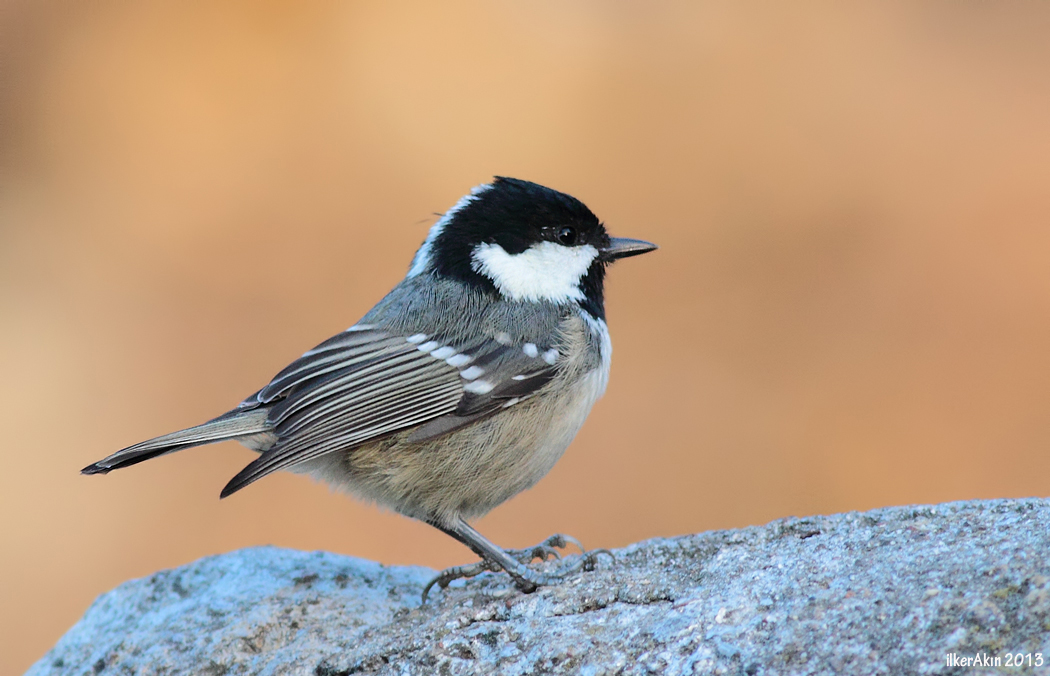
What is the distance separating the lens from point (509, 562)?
10.8ft

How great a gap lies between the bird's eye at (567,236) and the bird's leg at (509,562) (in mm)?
1218

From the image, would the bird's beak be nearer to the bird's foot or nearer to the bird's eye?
the bird's eye

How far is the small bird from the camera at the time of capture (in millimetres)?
3371

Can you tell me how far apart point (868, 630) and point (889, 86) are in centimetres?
666

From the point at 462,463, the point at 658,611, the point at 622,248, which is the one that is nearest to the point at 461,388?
the point at 462,463

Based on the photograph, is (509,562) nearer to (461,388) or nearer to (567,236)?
(461,388)

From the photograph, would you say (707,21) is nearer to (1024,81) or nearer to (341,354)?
(1024,81)

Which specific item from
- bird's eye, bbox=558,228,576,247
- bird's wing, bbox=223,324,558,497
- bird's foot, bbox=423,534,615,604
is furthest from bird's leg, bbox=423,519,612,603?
bird's eye, bbox=558,228,576,247

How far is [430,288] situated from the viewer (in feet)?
12.8

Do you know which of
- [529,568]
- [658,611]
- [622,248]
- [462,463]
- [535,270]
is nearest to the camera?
[658,611]

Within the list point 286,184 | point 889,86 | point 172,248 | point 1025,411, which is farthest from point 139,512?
point 889,86

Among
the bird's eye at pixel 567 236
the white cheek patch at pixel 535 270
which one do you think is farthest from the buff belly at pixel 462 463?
the bird's eye at pixel 567 236

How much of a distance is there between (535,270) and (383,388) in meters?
0.85

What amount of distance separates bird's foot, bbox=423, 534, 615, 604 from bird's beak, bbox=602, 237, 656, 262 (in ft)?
4.03
